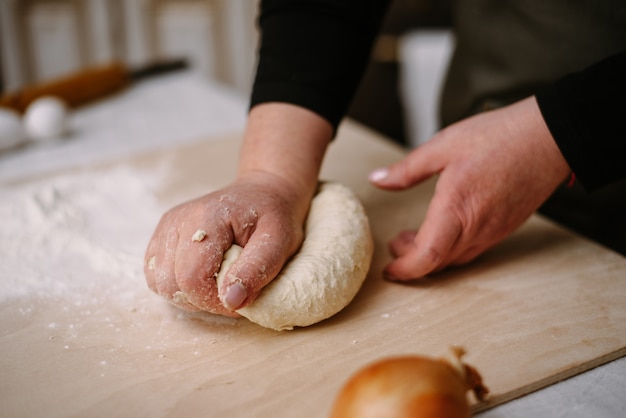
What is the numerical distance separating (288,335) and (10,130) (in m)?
1.15

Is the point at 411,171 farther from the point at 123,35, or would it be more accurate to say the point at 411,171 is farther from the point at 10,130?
the point at 123,35

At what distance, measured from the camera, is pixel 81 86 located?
1889 millimetres

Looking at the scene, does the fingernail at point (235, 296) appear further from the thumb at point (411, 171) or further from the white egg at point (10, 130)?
the white egg at point (10, 130)

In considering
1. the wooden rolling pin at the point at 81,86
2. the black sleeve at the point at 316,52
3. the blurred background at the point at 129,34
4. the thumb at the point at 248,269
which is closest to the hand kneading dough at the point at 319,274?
the thumb at the point at 248,269

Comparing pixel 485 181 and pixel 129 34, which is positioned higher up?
pixel 485 181

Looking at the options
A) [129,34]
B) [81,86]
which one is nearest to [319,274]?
[81,86]

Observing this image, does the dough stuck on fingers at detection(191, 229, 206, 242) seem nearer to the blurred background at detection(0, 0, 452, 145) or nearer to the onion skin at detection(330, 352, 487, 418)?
the onion skin at detection(330, 352, 487, 418)

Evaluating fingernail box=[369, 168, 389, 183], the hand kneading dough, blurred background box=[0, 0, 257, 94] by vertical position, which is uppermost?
fingernail box=[369, 168, 389, 183]

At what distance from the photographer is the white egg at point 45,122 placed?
5.08 ft

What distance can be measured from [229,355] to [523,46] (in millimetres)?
888

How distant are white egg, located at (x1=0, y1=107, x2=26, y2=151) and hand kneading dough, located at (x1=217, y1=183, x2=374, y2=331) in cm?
103

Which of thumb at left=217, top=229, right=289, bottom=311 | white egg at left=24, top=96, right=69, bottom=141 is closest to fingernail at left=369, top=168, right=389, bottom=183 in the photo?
thumb at left=217, top=229, right=289, bottom=311

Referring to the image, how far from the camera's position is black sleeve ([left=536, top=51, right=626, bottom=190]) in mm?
731

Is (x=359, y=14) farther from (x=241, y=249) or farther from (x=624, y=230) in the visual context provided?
(x=624, y=230)
